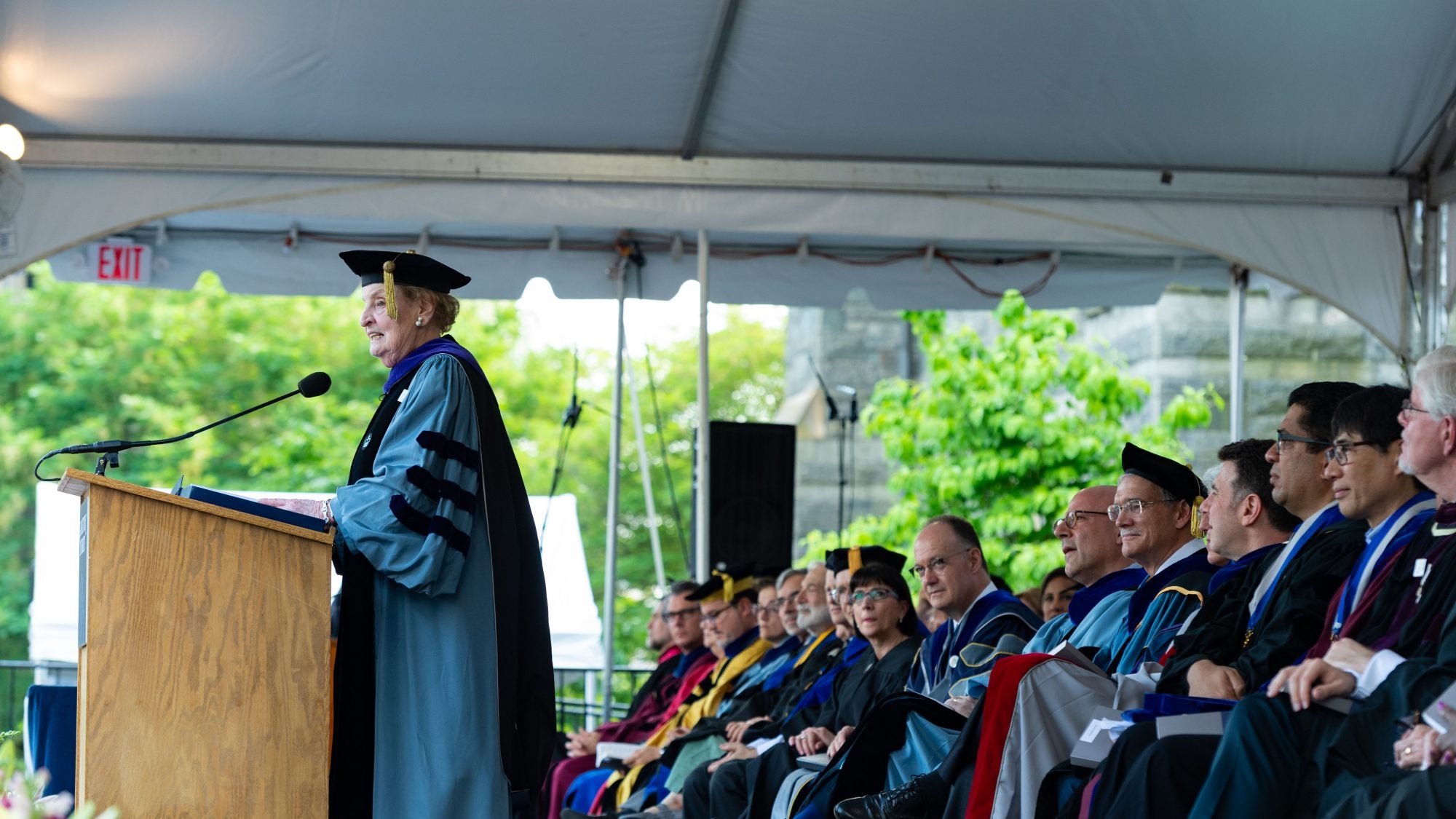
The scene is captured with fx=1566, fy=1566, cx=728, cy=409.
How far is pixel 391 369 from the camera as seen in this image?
3738 mm

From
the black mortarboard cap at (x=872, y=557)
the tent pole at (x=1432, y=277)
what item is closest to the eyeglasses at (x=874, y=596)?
the black mortarboard cap at (x=872, y=557)

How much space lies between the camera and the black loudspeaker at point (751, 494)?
28.1 ft

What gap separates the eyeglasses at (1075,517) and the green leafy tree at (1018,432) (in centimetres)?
738

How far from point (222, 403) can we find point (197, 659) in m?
20.3

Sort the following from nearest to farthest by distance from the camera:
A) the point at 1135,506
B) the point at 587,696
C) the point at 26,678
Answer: the point at 1135,506
the point at 587,696
the point at 26,678

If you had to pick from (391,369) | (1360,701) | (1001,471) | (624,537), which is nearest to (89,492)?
(391,369)

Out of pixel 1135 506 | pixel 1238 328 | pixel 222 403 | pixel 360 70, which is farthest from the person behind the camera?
pixel 222 403

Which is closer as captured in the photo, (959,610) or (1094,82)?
(959,610)

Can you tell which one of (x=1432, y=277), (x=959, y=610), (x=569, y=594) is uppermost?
(x=1432, y=277)

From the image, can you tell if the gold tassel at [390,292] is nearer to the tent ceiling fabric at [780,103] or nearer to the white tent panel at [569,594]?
the tent ceiling fabric at [780,103]

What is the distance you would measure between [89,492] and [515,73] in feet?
10.7

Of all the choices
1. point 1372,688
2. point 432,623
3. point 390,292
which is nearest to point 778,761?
point 432,623

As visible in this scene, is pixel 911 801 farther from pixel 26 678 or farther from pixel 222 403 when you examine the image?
pixel 222 403

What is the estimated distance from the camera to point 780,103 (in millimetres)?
6109
